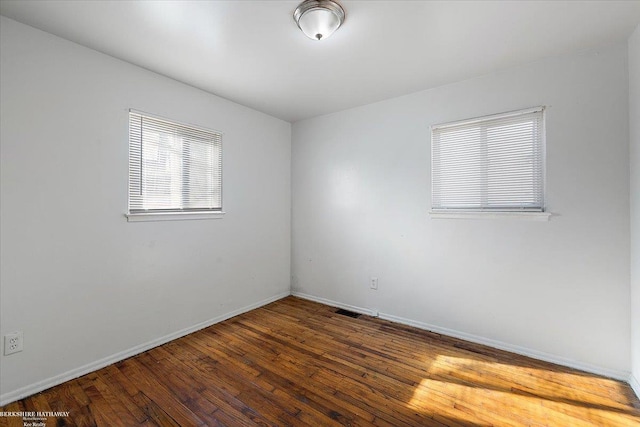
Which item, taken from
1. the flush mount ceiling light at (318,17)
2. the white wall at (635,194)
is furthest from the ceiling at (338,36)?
the white wall at (635,194)

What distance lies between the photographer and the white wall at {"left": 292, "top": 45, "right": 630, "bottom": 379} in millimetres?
2115

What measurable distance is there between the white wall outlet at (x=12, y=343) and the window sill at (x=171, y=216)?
1001 millimetres

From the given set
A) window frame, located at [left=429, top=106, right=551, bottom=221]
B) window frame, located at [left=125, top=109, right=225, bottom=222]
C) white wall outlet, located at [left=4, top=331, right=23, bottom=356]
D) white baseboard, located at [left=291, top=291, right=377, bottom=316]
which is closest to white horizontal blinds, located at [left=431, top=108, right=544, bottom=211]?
window frame, located at [left=429, top=106, right=551, bottom=221]

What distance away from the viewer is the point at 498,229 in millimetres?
2525

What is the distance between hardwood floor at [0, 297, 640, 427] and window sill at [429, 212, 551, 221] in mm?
1193

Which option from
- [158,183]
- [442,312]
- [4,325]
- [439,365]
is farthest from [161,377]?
[442,312]

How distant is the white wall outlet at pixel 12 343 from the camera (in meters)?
1.81

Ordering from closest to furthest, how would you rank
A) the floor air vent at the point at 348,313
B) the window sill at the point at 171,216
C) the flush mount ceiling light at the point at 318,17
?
the flush mount ceiling light at the point at 318,17, the window sill at the point at 171,216, the floor air vent at the point at 348,313

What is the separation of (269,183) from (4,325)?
263 cm

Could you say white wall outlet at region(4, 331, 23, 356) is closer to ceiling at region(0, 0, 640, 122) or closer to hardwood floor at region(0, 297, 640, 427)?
hardwood floor at region(0, 297, 640, 427)

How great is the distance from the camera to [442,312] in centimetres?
284

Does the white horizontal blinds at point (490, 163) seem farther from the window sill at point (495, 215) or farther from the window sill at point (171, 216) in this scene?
the window sill at point (171, 216)

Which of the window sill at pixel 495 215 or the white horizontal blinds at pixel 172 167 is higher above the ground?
the white horizontal blinds at pixel 172 167

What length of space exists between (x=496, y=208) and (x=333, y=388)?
2.08m
